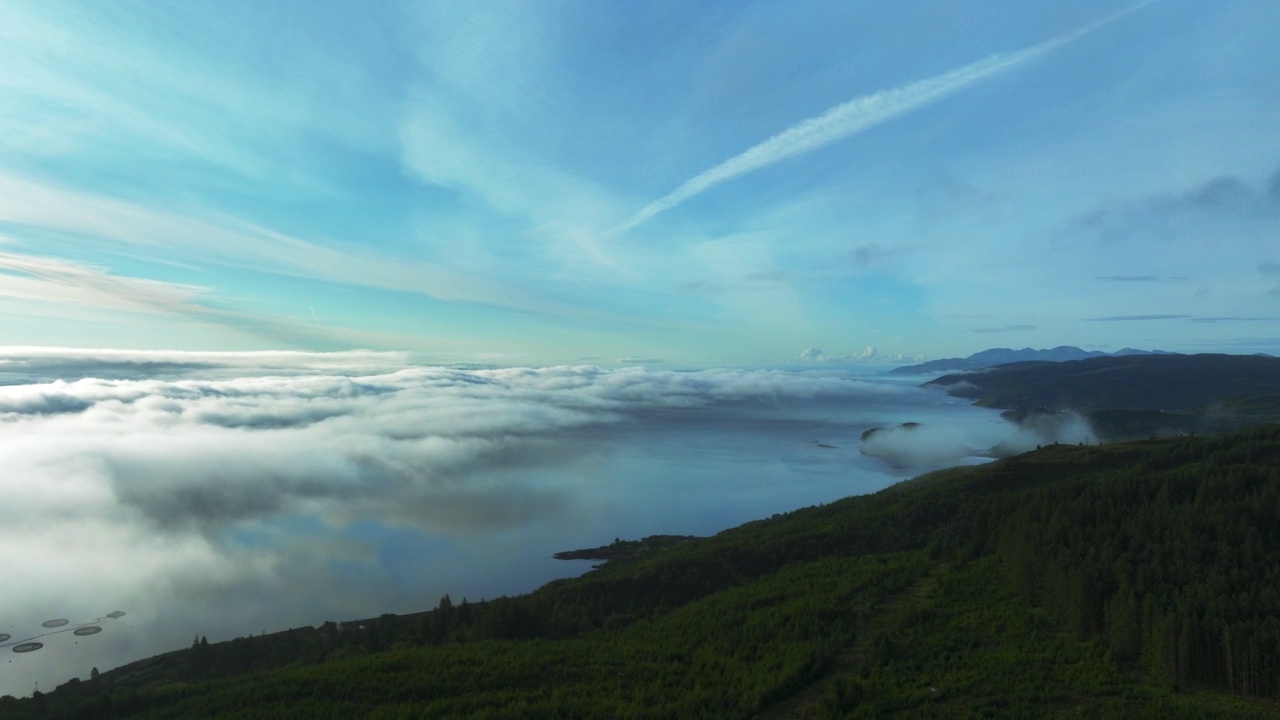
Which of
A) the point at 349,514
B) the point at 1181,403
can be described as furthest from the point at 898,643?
the point at 1181,403

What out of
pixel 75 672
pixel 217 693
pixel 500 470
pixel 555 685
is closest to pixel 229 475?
pixel 500 470

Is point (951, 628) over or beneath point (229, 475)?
over

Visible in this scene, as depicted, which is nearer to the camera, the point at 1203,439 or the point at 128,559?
the point at 1203,439

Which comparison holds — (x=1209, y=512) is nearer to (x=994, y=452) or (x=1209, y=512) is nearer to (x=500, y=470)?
(x=994, y=452)

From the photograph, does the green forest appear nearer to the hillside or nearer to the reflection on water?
the reflection on water

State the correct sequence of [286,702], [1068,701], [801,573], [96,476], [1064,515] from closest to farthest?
[1068,701], [286,702], [1064,515], [801,573], [96,476]

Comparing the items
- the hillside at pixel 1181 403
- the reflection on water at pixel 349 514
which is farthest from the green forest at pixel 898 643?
the hillside at pixel 1181 403

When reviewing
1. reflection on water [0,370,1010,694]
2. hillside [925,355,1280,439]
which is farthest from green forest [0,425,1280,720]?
hillside [925,355,1280,439]

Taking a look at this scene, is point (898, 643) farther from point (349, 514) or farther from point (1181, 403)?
point (1181, 403)
